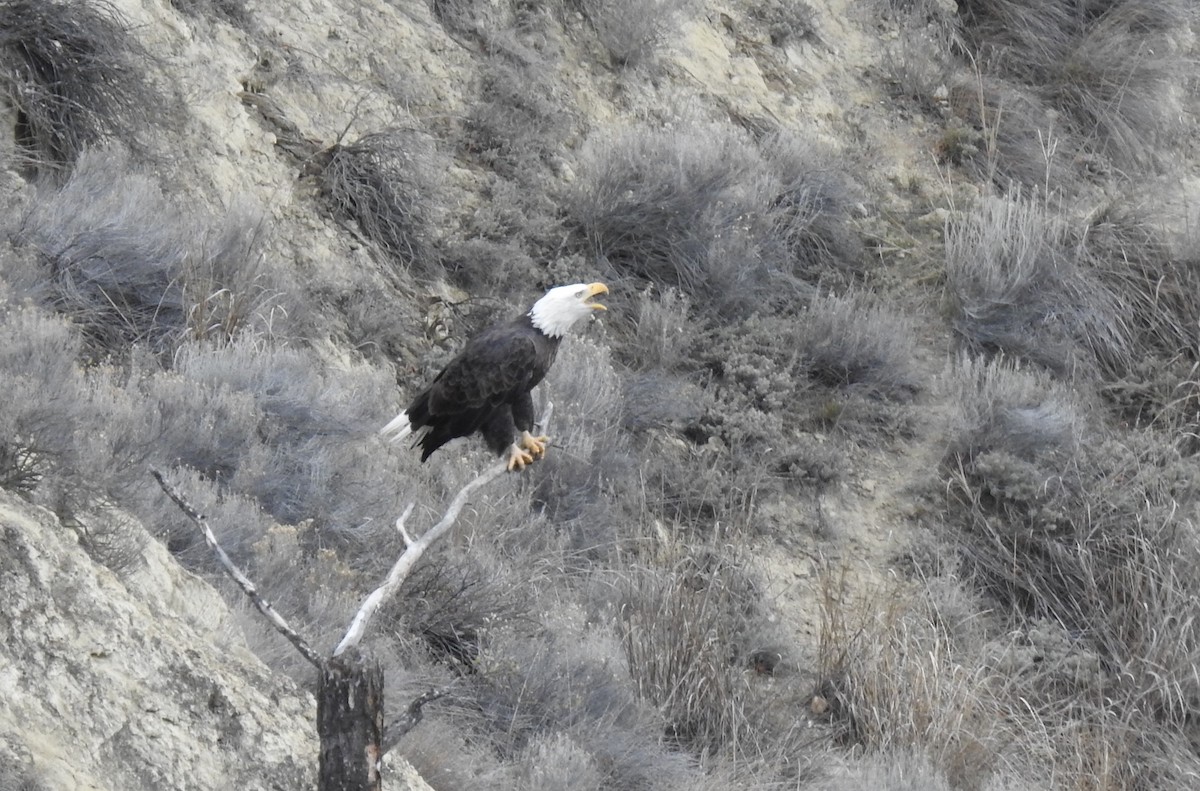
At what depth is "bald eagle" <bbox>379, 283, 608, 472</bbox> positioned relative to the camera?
5.40 metres

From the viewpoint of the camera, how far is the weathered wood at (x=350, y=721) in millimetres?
2988

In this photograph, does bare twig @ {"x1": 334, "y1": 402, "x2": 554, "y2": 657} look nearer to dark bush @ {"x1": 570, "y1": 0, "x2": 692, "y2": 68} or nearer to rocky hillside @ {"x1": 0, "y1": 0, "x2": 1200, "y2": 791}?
rocky hillside @ {"x1": 0, "y1": 0, "x2": 1200, "y2": 791}

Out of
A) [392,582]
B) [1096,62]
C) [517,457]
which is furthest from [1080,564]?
[392,582]

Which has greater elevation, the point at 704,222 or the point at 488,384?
the point at 488,384

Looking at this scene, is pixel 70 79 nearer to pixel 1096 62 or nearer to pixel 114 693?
pixel 114 693

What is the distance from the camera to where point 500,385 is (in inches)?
212

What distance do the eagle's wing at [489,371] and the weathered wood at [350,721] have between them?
2.44 m

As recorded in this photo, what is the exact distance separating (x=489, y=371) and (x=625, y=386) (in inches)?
131

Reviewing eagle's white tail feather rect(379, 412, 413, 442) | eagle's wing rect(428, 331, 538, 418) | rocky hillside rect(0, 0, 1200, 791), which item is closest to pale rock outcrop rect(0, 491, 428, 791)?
rocky hillside rect(0, 0, 1200, 791)

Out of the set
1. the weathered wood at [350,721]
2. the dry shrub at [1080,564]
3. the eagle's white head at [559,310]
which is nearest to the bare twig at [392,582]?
the weathered wood at [350,721]

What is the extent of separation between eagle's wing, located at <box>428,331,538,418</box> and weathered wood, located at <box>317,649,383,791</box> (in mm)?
2443

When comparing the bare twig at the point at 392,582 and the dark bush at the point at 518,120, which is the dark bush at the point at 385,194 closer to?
the dark bush at the point at 518,120

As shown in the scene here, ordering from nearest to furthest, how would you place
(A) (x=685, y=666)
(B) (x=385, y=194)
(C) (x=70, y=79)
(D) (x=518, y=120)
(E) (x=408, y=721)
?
(E) (x=408, y=721) < (A) (x=685, y=666) < (C) (x=70, y=79) < (B) (x=385, y=194) < (D) (x=518, y=120)

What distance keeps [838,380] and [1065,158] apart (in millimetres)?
3687
